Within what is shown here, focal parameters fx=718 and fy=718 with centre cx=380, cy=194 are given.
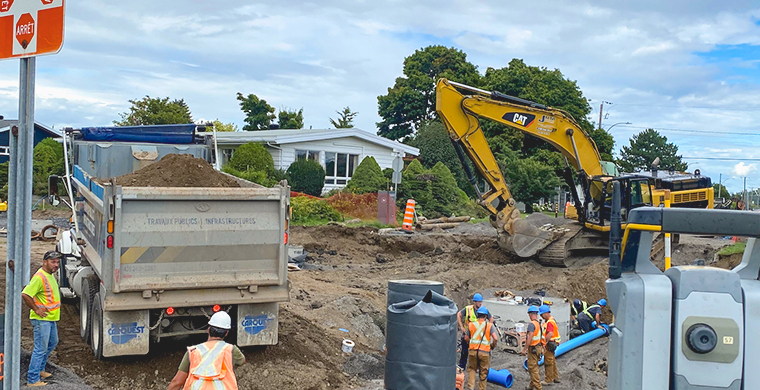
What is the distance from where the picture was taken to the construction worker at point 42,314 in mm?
7328

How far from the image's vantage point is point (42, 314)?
7508 millimetres

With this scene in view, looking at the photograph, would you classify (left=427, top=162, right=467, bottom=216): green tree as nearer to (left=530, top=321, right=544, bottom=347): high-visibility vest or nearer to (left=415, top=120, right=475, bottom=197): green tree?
(left=415, top=120, right=475, bottom=197): green tree

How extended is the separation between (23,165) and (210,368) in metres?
2.03

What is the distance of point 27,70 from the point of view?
365cm

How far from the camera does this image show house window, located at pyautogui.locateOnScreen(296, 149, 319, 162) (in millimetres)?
31709

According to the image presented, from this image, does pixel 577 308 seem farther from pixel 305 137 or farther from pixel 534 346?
pixel 305 137

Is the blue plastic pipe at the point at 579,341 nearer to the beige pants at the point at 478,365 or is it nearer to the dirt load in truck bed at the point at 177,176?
the beige pants at the point at 478,365

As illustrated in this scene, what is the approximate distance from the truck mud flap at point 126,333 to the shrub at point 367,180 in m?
21.8

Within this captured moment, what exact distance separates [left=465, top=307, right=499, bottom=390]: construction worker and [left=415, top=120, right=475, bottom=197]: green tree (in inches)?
1179

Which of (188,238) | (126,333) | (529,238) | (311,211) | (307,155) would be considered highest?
(307,155)

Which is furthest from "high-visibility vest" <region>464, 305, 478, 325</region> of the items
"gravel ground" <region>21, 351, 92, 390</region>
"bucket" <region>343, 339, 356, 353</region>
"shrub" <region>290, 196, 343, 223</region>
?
"shrub" <region>290, 196, 343, 223</region>

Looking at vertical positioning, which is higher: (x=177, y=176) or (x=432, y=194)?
(x=177, y=176)

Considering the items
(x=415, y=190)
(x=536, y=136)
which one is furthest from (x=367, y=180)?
(x=536, y=136)

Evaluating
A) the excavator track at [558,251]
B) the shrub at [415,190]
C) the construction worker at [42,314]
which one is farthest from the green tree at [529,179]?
the construction worker at [42,314]
